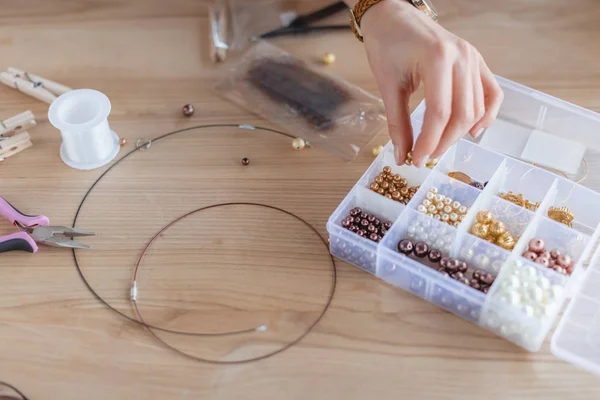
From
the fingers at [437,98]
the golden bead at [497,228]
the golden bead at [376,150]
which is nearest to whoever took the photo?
the fingers at [437,98]

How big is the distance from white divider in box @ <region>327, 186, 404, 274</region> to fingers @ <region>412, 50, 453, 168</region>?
132mm

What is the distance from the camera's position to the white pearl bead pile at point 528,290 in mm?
859

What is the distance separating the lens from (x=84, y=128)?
3.44 feet

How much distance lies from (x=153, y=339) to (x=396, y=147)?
0.40m

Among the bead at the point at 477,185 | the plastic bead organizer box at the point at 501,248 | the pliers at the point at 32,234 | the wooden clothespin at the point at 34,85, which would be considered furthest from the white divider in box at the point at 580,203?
the wooden clothespin at the point at 34,85

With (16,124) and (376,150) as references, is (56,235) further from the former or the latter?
(376,150)

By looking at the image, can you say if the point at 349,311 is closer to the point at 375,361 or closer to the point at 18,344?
the point at 375,361

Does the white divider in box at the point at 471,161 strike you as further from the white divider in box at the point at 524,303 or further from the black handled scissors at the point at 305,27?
the black handled scissors at the point at 305,27

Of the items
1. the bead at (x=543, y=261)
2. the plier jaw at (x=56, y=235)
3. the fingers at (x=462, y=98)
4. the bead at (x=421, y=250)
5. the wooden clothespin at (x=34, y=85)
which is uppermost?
the fingers at (x=462, y=98)

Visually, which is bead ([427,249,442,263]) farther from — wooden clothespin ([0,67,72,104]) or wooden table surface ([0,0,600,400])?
wooden clothespin ([0,67,72,104])

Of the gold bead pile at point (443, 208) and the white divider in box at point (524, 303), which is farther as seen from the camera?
the gold bead pile at point (443, 208)

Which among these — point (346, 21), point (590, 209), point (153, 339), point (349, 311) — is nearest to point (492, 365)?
point (349, 311)

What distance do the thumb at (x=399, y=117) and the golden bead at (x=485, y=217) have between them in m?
0.14

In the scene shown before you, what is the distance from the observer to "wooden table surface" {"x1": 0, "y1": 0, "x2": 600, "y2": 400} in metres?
0.86
